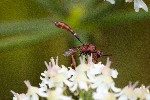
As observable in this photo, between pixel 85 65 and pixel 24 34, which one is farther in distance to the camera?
pixel 24 34

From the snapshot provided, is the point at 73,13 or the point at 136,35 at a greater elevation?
the point at 136,35

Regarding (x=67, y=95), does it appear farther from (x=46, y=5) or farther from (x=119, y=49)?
(x=119, y=49)

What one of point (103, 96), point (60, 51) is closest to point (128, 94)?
point (103, 96)

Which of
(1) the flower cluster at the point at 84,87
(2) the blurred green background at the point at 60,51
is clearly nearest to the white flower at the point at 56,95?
(1) the flower cluster at the point at 84,87

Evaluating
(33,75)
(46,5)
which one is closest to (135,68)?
(33,75)

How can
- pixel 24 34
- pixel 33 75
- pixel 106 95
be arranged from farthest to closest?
pixel 33 75 → pixel 24 34 → pixel 106 95

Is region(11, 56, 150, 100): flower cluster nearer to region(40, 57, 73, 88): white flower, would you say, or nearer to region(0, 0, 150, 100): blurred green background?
region(40, 57, 73, 88): white flower

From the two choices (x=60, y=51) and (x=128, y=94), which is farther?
(x=60, y=51)

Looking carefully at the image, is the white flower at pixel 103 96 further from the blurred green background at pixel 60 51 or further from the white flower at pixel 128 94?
the blurred green background at pixel 60 51

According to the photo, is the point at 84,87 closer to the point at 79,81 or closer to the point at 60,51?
the point at 79,81
